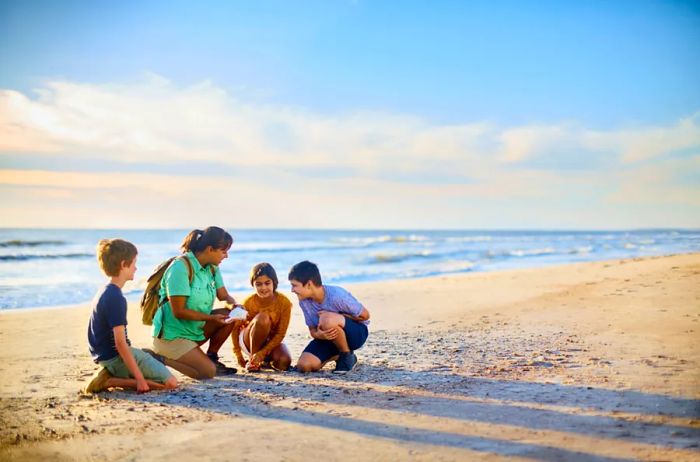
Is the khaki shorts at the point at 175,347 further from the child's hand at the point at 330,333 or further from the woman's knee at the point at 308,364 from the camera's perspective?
the child's hand at the point at 330,333

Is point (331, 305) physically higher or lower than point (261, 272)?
lower

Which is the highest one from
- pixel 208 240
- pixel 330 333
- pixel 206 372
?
pixel 208 240

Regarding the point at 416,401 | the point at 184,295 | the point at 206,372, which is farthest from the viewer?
the point at 206,372

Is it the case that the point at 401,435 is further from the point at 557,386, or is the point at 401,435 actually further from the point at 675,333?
the point at 675,333

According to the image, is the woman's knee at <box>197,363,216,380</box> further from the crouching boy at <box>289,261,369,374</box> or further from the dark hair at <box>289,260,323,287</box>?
the dark hair at <box>289,260,323,287</box>

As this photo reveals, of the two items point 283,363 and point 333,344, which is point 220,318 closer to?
point 283,363

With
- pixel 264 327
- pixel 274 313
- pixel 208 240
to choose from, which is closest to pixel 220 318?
pixel 264 327

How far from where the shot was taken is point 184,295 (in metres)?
5.38

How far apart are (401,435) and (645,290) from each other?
8.31 m

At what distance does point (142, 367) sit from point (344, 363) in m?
1.81

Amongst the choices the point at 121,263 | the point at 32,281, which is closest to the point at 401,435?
the point at 121,263

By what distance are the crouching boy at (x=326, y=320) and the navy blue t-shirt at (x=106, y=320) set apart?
1526mm

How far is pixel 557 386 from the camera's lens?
4.79 metres

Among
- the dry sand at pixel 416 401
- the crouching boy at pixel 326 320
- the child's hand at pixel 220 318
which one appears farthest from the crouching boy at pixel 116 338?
the crouching boy at pixel 326 320
